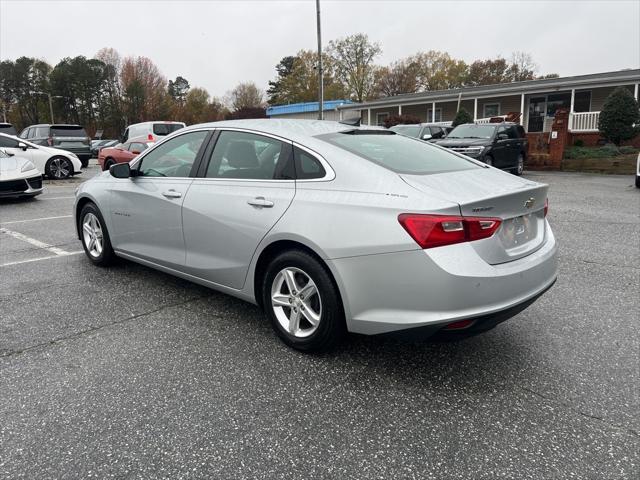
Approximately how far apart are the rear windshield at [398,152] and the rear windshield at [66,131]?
1946 centimetres

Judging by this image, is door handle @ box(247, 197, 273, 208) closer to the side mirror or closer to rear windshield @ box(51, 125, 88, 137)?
the side mirror

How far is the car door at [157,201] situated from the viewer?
13.6 feet

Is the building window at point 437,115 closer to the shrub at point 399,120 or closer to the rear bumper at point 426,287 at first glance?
the shrub at point 399,120

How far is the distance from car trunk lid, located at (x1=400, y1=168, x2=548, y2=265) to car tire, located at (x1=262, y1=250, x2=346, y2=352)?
0.81 meters

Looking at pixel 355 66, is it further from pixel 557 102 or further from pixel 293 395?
pixel 293 395

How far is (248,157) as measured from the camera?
12.3 feet

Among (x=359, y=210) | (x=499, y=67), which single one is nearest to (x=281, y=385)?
(x=359, y=210)

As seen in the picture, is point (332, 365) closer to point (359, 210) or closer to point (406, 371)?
point (406, 371)

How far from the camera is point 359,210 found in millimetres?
2873

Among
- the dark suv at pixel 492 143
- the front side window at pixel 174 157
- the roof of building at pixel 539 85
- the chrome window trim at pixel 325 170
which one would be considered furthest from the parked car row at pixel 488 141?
the chrome window trim at pixel 325 170

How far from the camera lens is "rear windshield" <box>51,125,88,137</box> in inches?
777

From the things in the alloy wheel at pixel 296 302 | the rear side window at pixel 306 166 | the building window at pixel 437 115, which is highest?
the building window at pixel 437 115

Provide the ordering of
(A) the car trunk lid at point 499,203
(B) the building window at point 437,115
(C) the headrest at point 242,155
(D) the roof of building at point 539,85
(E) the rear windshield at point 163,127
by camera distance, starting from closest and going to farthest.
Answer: (A) the car trunk lid at point 499,203
(C) the headrest at point 242,155
(E) the rear windshield at point 163,127
(D) the roof of building at point 539,85
(B) the building window at point 437,115

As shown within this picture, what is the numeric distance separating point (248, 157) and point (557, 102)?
28.5 m
